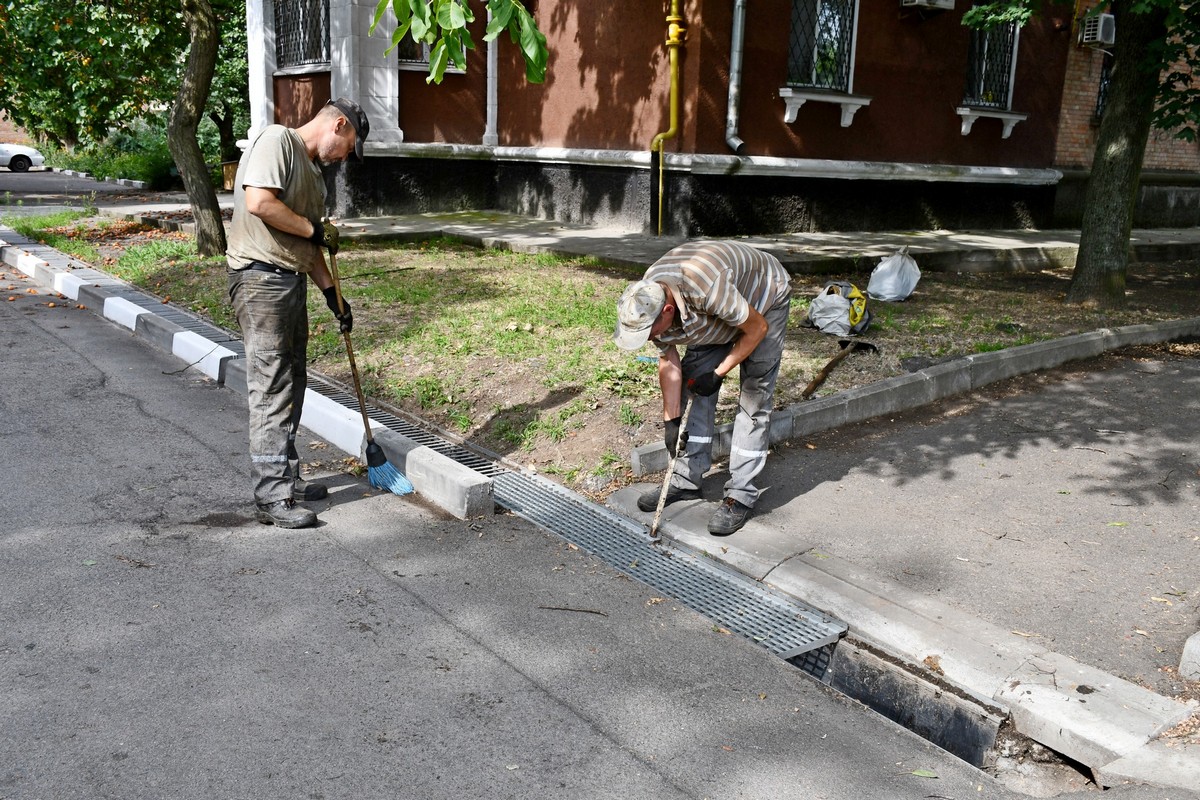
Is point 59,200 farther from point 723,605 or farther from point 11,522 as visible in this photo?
point 723,605

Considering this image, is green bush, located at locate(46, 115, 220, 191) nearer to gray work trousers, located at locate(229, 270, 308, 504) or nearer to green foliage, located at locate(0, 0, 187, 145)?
green foliage, located at locate(0, 0, 187, 145)

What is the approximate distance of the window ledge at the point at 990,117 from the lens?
1422 cm

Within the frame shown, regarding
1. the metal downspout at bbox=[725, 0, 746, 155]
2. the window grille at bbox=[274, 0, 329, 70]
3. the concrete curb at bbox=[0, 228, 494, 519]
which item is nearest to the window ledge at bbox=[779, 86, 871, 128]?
the metal downspout at bbox=[725, 0, 746, 155]

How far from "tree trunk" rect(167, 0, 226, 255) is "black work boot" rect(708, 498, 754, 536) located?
855cm

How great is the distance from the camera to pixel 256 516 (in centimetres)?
490

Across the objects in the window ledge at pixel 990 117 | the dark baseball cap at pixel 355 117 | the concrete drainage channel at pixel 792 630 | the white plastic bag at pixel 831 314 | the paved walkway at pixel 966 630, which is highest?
the window ledge at pixel 990 117

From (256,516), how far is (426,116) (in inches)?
Answer: 435

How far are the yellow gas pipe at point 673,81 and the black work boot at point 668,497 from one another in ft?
25.2

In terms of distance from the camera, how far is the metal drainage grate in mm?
3949

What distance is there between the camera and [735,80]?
39.0ft

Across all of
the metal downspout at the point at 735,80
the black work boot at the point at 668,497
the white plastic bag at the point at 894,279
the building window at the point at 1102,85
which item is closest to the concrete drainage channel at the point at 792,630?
the black work boot at the point at 668,497

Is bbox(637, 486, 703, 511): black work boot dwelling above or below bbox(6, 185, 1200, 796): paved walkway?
above

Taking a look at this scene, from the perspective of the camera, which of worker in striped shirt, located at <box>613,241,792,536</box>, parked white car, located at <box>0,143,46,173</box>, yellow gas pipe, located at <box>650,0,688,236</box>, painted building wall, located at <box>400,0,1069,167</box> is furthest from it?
parked white car, located at <box>0,143,46,173</box>

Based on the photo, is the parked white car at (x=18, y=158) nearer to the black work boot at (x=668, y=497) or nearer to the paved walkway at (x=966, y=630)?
the paved walkway at (x=966, y=630)
